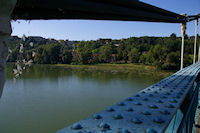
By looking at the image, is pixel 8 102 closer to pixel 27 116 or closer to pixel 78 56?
pixel 27 116

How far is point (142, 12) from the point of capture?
653 mm

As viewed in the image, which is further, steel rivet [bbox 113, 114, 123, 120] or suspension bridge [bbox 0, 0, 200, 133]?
steel rivet [bbox 113, 114, 123, 120]

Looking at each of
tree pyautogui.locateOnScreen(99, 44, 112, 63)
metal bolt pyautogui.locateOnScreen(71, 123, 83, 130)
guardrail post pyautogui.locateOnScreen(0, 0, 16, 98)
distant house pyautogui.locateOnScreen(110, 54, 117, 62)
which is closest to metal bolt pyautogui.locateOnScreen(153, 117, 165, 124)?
metal bolt pyautogui.locateOnScreen(71, 123, 83, 130)

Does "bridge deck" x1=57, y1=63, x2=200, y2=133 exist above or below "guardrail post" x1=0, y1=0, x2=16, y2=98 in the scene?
below

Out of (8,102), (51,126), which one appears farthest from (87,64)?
(51,126)

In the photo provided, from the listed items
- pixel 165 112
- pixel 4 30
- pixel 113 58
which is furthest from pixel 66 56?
pixel 4 30

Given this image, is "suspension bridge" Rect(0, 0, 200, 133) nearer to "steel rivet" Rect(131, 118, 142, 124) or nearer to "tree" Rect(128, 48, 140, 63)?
"steel rivet" Rect(131, 118, 142, 124)

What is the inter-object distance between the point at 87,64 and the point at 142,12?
33567mm

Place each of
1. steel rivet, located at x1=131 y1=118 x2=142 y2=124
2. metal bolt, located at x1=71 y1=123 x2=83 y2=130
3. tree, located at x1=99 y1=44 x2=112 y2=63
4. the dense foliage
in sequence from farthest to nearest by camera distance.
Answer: tree, located at x1=99 y1=44 x2=112 y2=63
the dense foliage
steel rivet, located at x1=131 y1=118 x2=142 y2=124
metal bolt, located at x1=71 y1=123 x2=83 y2=130

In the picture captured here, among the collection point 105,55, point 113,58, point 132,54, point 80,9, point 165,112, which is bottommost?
point 113,58

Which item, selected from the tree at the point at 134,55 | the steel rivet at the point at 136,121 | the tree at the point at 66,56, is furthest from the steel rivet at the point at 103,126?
the tree at the point at 134,55

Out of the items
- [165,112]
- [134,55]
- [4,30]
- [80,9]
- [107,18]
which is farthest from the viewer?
[134,55]

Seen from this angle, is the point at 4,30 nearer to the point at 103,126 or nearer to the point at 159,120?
the point at 103,126

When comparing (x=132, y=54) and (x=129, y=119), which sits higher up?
(x=132, y=54)
